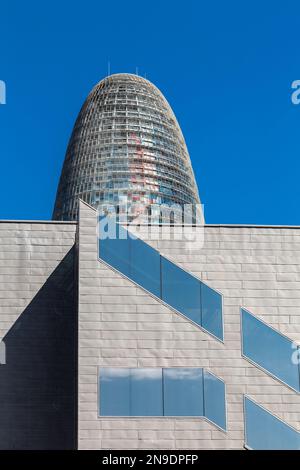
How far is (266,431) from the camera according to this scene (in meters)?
55.8

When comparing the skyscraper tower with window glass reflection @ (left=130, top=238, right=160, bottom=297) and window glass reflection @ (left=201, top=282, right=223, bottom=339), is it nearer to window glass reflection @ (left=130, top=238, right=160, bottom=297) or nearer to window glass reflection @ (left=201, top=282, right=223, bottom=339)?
window glass reflection @ (left=130, top=238, right=160, bottom=297)

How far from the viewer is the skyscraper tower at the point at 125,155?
158m

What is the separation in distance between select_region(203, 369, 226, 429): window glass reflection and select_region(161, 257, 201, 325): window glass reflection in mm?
3062

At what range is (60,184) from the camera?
162 m

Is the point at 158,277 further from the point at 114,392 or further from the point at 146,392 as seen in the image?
the point at 114,392

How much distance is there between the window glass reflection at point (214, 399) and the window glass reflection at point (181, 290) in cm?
306

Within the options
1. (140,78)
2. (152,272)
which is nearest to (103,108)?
(140,78)

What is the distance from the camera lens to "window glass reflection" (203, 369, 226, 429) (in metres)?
55.2

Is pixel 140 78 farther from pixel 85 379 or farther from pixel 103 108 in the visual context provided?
pixel 85 379

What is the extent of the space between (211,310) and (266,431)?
6.91m

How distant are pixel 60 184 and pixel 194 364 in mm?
108469

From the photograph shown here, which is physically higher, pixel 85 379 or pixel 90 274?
pixel 90 274

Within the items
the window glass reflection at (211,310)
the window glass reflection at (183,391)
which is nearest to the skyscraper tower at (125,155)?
the window glass reflection at (211,310)

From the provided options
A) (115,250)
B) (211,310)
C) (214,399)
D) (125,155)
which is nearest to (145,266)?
(115,250)
